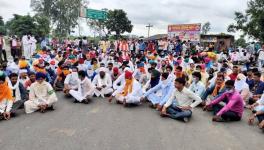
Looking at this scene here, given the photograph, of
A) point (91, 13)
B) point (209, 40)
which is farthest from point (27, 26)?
point (209, 40)

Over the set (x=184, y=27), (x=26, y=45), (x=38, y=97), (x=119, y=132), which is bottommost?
(x=119, y=132)

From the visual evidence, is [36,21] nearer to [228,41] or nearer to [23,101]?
[228,41]

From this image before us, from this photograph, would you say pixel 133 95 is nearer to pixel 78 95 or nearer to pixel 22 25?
pixel 78 95

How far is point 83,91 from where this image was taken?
8.06 meters

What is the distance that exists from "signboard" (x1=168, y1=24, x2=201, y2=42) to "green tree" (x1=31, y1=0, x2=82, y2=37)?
19213 mm

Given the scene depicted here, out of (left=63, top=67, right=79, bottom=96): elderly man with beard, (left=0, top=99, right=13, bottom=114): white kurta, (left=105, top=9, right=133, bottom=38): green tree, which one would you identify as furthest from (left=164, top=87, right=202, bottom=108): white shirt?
(left=105, top=9, right=133, bottom=38): green tree

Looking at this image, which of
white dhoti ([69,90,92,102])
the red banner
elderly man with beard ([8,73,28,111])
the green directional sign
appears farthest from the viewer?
the red banner

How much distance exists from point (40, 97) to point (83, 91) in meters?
1.63

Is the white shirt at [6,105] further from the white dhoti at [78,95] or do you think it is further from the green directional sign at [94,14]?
the green directional sign at [94,14]

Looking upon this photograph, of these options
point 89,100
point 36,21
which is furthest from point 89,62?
point 36,21

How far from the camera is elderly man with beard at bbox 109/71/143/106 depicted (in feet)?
24.0

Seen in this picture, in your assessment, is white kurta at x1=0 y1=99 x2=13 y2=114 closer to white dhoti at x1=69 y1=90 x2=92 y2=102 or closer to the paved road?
the paved road

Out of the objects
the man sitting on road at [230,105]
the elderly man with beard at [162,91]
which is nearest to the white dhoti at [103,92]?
the elderly man with beard at [162,91]

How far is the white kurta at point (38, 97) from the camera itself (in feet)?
21.2
